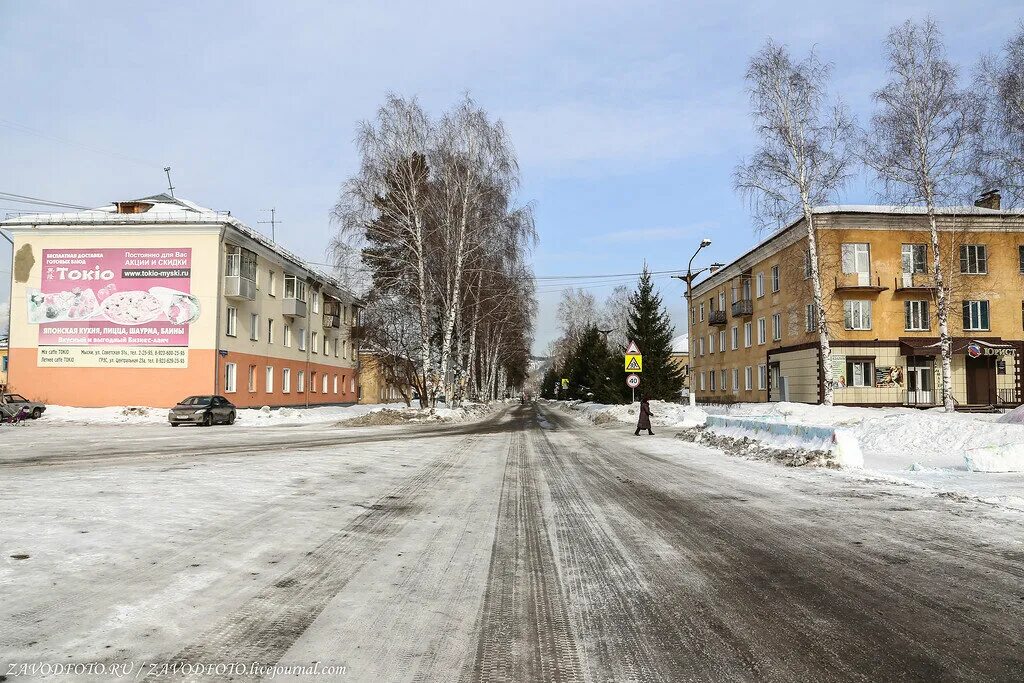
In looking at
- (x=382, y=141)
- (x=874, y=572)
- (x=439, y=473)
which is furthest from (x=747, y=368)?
(x=874, y=572)

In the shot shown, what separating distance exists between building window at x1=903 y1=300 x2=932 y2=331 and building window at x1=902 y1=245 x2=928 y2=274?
2.01m

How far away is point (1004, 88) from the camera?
2139 cm

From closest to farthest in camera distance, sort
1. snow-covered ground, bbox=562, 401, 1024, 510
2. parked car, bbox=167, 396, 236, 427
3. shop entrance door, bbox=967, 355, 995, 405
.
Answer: snow-covered ground, bbox=562, 401, 1024, 510, parked car, bbox=167, 396, 236, 427, shop entrance door, bbox=967, 355, 995, 405

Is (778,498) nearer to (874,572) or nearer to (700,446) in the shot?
(874,572)

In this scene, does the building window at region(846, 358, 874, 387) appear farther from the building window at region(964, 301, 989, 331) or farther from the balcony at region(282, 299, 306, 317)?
the balcony at region(282, 299, 306, 317)

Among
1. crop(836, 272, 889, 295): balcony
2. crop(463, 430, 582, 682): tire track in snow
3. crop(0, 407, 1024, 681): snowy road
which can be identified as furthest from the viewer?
crop(836, 272, 889, 295): balcony

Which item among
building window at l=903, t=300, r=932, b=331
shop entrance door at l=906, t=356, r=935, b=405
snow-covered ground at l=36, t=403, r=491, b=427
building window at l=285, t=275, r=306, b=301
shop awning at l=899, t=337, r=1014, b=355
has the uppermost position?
building window at l=285, t=275, r=306, b=301

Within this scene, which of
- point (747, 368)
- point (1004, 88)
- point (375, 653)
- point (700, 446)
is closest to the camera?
point (375, 653)

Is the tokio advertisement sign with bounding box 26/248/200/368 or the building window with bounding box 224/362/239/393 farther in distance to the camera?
the building window with bounding box 224/362/239/393

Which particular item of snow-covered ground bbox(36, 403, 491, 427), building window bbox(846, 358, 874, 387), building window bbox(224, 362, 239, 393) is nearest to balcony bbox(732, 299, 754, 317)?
building window bbox(846, 358, 874, 387)

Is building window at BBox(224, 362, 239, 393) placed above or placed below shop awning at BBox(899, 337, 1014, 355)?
below

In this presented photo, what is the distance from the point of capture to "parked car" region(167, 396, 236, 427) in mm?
28203

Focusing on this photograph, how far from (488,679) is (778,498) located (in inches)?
260

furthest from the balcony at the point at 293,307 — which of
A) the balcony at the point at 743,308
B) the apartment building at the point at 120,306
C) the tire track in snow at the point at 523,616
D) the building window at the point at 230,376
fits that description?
the tire track in snow at the point at 523,616
